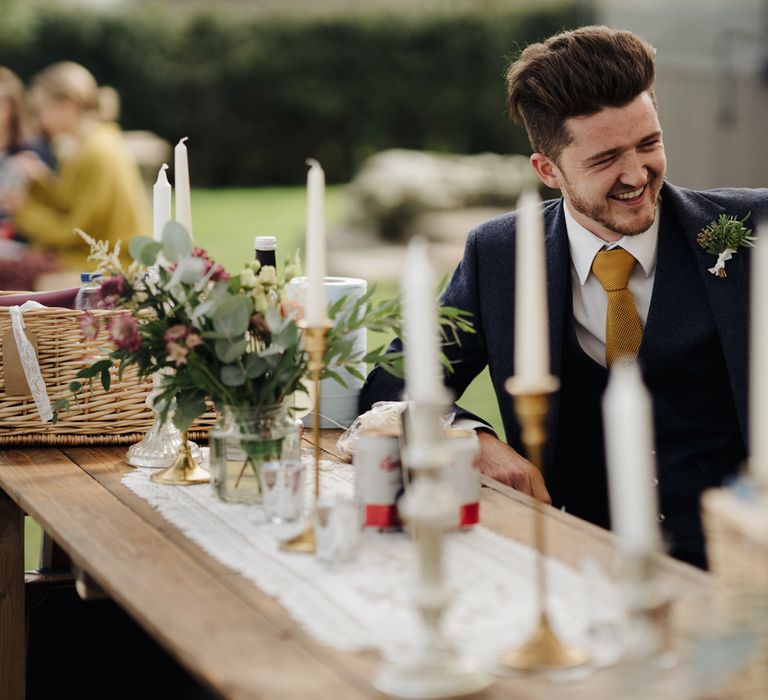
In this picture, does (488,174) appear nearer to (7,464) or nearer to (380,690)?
(7,464)

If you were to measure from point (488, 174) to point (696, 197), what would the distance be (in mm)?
8421

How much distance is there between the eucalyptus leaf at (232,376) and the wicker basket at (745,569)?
87 centimetres

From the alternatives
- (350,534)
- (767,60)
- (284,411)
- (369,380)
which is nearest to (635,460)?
(350,534)

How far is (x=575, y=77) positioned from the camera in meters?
2.60

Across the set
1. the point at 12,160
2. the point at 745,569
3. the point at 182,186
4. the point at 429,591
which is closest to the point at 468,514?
the point at 429,591

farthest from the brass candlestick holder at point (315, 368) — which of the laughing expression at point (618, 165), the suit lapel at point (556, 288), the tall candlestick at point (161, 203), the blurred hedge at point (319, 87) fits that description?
the blurred hedge at point (319, 87)

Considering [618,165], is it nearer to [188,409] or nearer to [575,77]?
[575,77]

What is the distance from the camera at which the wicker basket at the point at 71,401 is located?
94.8 inches

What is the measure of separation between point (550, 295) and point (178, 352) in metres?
0.94

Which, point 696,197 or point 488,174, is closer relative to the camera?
point 696,197

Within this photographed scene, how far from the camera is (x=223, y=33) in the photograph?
A: 16.0 metres

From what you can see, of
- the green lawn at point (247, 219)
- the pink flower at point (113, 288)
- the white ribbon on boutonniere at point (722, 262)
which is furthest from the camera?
the green lawn at point (247, 219)

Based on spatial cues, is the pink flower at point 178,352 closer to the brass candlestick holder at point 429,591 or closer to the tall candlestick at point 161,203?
the tall candlestick at point 161,203

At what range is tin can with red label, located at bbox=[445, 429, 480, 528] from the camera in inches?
70.5
